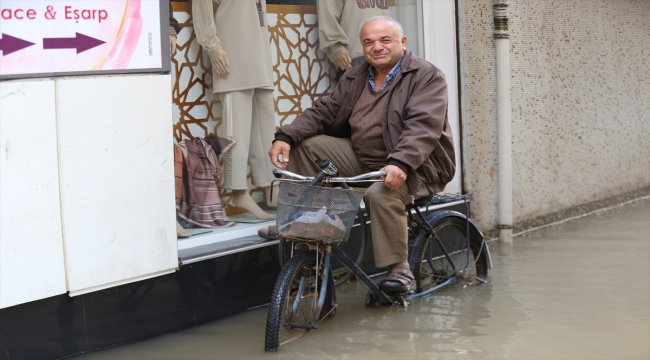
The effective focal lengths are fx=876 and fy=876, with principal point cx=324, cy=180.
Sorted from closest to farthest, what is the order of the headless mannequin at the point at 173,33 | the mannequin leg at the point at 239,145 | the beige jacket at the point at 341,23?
the headless mannequin at the point at 173,33, the mannequin leg at the point at 239,145, the beige jacket at the point at 341,23

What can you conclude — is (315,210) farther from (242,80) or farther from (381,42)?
(242,80)

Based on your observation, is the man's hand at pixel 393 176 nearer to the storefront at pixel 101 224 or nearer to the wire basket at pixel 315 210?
the wire basket at pixel 315 210

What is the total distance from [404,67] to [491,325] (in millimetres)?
1626

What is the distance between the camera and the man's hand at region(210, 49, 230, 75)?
19.3 ft

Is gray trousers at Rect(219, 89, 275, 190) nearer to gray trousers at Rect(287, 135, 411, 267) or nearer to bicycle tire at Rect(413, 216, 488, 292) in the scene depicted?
gray trousers at Rect(287, 135, 411, 267)

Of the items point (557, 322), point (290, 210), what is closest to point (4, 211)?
point (290, 210)

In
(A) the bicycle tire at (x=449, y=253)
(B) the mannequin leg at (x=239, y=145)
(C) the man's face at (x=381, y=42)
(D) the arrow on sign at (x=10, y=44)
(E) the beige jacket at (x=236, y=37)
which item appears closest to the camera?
(D) the arrow on sign at (x=10, y=44)

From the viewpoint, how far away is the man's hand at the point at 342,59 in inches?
267

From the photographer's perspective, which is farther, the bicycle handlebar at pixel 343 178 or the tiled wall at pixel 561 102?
the tiled wall at pixel 561 102

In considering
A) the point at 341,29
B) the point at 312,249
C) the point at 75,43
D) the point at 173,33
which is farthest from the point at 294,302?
the point at 341,29

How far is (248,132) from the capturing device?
620cm

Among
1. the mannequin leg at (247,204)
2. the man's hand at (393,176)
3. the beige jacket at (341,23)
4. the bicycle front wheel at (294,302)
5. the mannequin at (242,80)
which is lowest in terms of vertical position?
the bicycle front wheel at (294,302)

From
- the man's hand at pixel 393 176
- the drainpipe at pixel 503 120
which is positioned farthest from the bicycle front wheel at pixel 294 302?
the drainpipe at pixel 503 120

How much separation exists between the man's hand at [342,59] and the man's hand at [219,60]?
114cm
